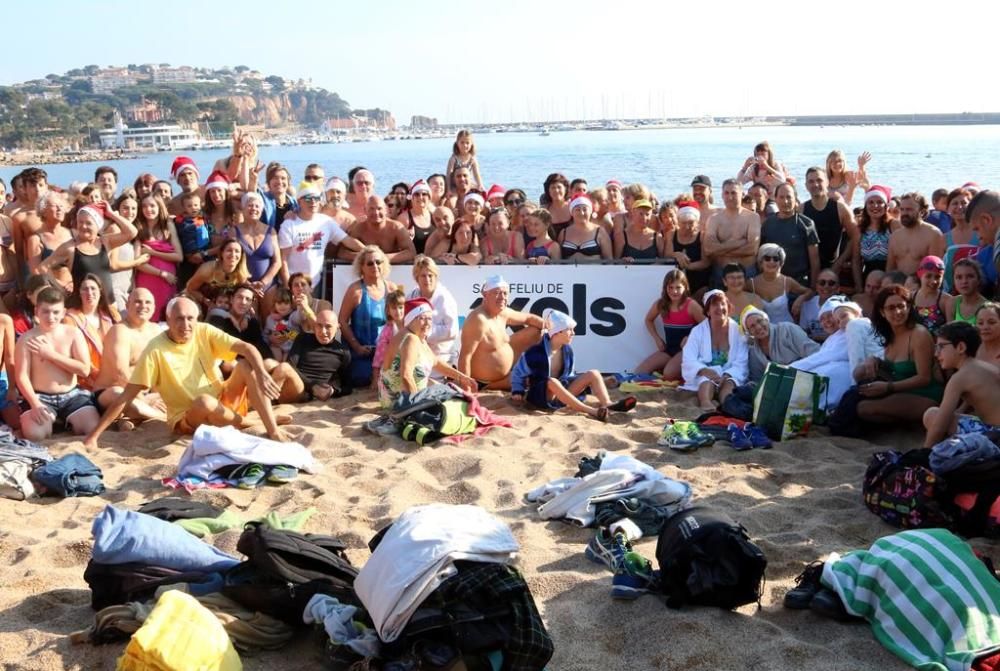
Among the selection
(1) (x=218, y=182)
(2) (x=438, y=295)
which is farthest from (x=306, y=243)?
(2) (x=438, y=295)

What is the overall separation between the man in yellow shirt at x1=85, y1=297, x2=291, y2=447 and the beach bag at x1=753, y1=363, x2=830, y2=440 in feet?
10.3

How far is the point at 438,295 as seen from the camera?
7.81 meters

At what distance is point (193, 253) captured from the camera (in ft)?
27.0

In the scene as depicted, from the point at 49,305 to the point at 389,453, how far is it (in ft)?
8.30

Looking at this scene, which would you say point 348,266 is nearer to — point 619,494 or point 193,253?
point 193,253

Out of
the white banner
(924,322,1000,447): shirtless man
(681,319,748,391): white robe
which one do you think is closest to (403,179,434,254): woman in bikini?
the white banner

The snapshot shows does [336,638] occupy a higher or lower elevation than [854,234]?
lower

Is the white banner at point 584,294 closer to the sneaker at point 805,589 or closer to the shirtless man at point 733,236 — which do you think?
the shirtless man at point 733,236

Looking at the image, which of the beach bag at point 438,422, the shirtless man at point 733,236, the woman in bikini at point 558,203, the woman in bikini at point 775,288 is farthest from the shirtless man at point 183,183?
the woman in bikini at point 775,288

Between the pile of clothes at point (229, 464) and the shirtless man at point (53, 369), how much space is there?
135 centimetres

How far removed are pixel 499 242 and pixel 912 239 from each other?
3429 mm

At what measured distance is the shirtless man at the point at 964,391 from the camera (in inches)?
215

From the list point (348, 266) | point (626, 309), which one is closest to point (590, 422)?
point (626, 309)

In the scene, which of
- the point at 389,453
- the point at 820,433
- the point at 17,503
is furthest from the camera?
the point at 820,433
